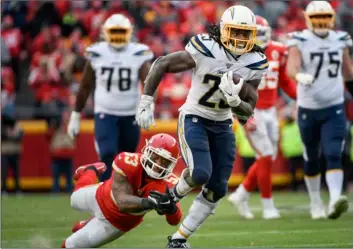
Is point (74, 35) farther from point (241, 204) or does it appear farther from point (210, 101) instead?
point (210, 101)

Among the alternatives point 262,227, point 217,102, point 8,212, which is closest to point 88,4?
point 8,212

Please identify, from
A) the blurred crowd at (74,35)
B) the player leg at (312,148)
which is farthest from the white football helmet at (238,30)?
the blurred crowd at (74,35)

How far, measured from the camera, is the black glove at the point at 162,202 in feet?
19.4

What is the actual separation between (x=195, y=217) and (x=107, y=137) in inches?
93.9

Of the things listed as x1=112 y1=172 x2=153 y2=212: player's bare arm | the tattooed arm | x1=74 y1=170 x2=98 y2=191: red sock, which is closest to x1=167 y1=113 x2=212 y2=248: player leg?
the tattooed arm

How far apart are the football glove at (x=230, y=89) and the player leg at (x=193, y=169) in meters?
0.38

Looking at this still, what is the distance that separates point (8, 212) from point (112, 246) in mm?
3479

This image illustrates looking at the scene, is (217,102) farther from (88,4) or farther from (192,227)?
(88,4)

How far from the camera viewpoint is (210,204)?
672 cm

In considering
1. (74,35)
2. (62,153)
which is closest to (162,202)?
(62,153)

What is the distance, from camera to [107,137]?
885 centimetres

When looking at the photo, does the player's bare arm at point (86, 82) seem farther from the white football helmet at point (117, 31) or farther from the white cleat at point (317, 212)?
the white cleat at point (317, 212)

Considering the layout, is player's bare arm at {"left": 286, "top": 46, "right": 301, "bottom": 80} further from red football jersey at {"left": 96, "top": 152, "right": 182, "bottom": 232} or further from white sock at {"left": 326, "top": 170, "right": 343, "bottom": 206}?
red football jersey at {"left": 96, "top": 152, "right": 182, "bottom": 232}

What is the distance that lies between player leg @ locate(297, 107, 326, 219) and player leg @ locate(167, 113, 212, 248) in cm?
249
